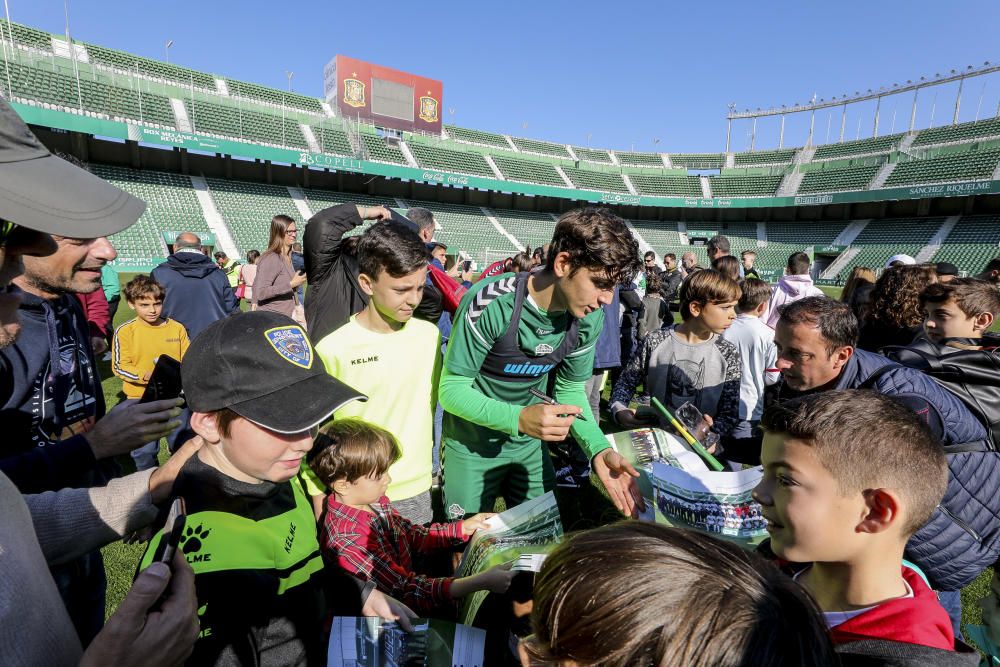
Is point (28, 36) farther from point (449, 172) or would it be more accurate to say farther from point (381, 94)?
point (449, 172)

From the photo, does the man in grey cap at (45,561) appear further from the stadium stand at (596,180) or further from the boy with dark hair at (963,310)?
the stadium stand at (596,180)

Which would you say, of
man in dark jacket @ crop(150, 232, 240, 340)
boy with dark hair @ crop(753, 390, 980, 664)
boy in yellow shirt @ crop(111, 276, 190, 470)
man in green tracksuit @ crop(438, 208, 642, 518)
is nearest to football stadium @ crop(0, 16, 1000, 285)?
man in dark jacket @ crop(150, 232, 240, 340)

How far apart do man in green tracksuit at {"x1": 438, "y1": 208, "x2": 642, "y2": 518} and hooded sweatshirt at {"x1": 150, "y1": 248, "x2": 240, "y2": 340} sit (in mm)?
3271

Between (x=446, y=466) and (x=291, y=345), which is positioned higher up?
(x=291, y=345)

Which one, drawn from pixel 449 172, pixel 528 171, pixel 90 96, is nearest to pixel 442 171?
pixel 449 172

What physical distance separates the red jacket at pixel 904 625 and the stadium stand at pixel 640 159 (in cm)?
4925

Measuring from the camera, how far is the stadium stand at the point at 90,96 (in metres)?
22.0

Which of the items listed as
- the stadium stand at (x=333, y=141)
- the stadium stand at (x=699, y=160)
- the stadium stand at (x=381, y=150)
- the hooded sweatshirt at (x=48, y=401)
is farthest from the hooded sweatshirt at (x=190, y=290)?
the stadium stand at (x=699, y=160)

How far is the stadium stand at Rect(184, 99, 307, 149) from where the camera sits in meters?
27.2

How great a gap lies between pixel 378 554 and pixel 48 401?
4.59ft

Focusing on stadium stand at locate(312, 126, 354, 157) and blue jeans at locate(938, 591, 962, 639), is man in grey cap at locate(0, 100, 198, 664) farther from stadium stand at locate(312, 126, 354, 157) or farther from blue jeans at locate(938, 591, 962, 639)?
stadium stand at locate(312, 126, 354, 157)

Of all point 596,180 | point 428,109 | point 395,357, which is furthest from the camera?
point 596,180

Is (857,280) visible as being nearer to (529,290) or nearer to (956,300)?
(956,300)

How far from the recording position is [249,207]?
2717cm
